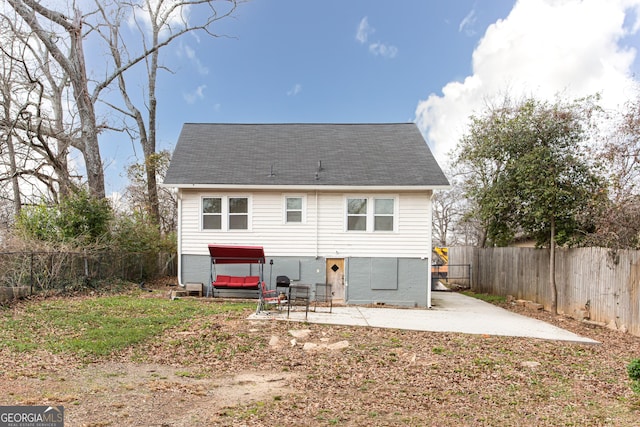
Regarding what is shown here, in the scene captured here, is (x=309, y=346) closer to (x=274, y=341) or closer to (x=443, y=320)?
(x=274, y=341)

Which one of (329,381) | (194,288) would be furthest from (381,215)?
(329,381)

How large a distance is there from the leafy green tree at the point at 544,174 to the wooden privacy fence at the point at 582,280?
1.63 ft

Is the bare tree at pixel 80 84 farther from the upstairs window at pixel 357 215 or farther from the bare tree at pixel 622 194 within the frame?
the bare tree at pixel 622 194

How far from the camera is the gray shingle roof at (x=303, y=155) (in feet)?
48.5

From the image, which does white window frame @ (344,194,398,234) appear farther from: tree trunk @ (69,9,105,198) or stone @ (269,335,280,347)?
tree trunk @ (69,9,105,198)

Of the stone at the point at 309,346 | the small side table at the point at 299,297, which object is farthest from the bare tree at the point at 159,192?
the stone at the point at 309,346

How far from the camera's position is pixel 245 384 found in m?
6.17

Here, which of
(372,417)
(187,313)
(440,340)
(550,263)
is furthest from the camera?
(550,263)

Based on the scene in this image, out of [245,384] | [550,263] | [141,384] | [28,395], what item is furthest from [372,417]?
[550,263]

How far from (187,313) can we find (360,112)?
17.0m

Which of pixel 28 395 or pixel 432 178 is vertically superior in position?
pixel 432 178

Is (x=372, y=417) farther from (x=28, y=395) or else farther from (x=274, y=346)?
(x=28, y=395)

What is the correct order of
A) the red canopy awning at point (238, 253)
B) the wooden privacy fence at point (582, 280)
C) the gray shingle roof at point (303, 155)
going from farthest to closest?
1. the gray shingle roof at point (303, 155)
2. the red canopy awning at point (238, 253)
3. the wooden privacy fence at point (582, 280)

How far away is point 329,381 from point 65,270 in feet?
36.2
